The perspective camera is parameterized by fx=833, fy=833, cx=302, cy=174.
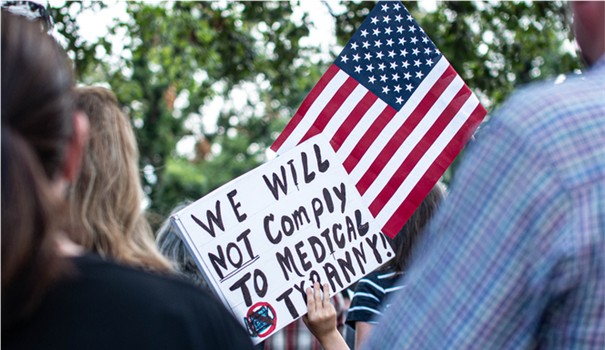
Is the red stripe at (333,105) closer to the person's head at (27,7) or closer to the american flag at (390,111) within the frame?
the american flag at (390,111)

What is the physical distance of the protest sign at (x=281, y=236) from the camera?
2756mm

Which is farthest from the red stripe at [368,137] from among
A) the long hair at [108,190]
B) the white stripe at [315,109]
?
the long hair at [108,190]

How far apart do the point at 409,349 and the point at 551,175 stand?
331 millimetres

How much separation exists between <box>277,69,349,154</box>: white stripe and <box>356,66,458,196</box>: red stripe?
314 mm

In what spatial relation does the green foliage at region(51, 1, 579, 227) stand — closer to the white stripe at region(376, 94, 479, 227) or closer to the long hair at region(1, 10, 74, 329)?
the white stripe at region(376, 94, 479, 227)

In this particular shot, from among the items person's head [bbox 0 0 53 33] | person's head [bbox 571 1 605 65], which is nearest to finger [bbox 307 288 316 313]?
person's head [bbox 0 0 53 33]

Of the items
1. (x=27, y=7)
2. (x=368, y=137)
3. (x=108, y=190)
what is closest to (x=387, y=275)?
(x=368, y=137)

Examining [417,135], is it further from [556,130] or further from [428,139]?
[556,130]

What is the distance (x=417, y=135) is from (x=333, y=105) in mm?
382

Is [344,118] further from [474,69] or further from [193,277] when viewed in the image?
[474,69]

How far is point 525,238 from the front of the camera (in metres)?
1.13

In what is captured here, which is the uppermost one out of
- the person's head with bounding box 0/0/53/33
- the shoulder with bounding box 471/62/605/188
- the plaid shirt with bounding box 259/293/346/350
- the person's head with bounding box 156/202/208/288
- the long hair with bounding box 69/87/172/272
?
the person's head with bounding box 0/0/53/33

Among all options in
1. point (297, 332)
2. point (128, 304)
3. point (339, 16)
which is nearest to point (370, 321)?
point (297, 332)

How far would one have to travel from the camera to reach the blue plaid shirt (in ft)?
3.67
